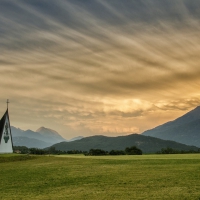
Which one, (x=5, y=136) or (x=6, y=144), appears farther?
(x=6, y=144)

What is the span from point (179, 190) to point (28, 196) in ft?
40.9

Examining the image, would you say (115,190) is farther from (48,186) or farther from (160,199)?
(48,186)

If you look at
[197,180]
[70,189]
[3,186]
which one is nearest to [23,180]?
[3,186]

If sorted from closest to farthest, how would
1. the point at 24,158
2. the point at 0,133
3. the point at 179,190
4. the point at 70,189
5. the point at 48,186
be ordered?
the point at 179,190 → the point at 70,189 → the point at 48,186 → the point at 24,158 → the point at 0,133

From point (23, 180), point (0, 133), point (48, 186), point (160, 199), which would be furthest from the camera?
point (0, 133)

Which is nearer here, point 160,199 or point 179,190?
point 160,199

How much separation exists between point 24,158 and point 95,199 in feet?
165

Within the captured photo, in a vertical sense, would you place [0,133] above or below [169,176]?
above

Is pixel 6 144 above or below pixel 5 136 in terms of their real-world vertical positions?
below

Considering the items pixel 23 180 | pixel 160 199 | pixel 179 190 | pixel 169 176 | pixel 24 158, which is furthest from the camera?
pixel 24 158

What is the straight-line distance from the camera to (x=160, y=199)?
1958 centimetres

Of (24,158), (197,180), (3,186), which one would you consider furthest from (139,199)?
(24,158)

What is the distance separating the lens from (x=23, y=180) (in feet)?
106

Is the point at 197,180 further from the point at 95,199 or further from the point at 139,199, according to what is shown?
the point at 95,199
